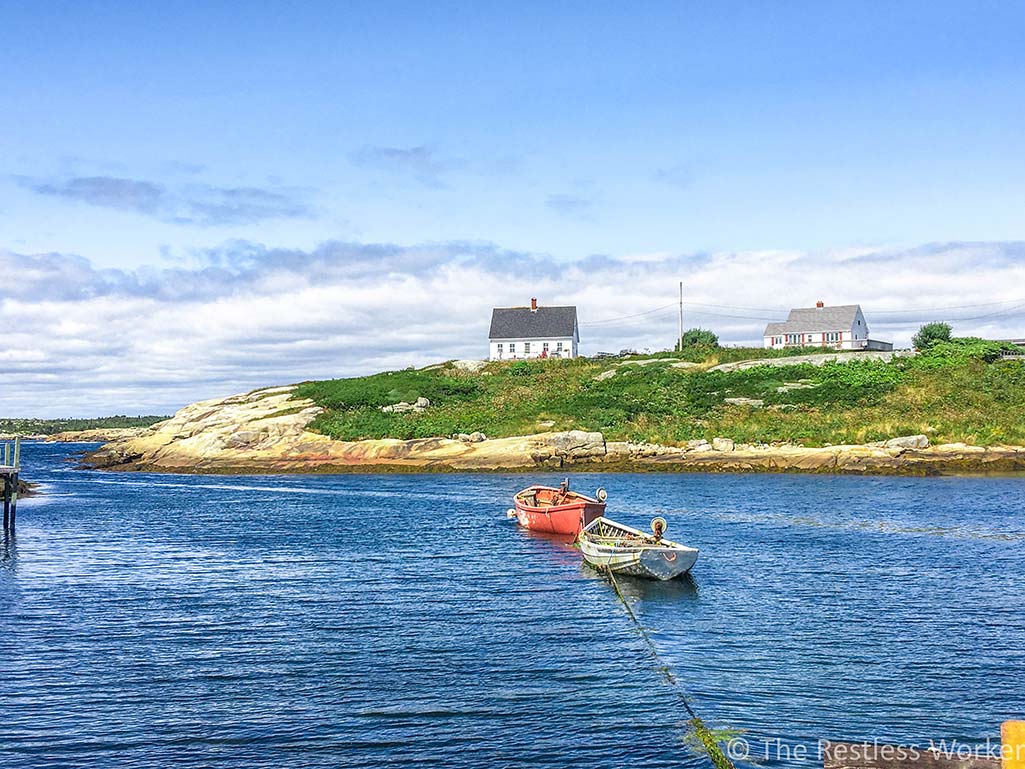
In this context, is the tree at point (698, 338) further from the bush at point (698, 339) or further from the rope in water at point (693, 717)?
the rope in water at point (693, 717)

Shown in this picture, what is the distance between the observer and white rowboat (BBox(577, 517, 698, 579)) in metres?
34.2

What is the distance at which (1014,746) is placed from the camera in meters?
7.50

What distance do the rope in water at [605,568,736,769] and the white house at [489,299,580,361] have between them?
99.6 meters

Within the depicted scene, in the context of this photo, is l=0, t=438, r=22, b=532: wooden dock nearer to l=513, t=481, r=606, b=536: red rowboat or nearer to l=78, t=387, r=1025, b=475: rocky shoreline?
l=513, t=481, r=606, b=536: red rowboat

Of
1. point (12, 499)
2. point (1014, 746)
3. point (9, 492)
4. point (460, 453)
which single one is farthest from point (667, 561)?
point (460, 453)

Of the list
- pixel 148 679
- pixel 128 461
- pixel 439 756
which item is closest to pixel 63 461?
pixel 128 461

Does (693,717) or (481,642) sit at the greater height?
(481,642)

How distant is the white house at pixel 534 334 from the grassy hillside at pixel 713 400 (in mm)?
13392

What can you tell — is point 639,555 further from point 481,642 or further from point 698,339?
point 698,339

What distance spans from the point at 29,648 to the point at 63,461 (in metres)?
116

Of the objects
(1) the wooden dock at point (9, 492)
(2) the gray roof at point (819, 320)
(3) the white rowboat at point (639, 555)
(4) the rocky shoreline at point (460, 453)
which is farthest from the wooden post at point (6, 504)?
(2) the gray roof at point (819, 320)

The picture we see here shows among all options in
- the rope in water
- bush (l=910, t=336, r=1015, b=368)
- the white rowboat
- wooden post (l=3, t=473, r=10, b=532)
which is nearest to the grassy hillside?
bush (l=910, t=336, r=1015, b=368)

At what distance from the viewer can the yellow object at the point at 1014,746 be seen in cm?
746

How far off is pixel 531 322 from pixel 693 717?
112208 millimetres
